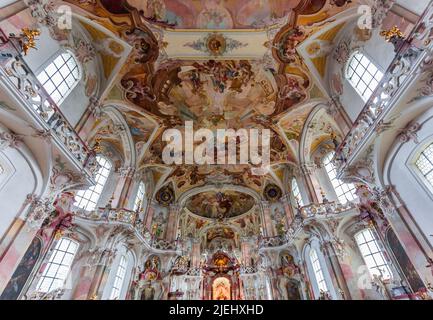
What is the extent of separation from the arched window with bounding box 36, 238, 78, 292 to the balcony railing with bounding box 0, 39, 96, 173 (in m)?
A: 4.74

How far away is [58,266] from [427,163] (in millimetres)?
15503

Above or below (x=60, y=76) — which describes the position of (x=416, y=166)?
below

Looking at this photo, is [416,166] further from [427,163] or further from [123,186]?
[123,186]

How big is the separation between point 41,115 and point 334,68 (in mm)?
13456

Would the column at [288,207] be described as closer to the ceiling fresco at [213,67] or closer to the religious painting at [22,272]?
the ceiling fresco at [213,67]

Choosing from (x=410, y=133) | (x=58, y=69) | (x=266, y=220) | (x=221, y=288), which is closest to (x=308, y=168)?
(x=266, y=220)

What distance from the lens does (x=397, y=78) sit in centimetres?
705

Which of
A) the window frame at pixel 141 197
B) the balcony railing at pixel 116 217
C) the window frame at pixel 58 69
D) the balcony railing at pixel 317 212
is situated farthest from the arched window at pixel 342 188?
the window frame at pixel 58 69

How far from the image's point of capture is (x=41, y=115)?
24.3 ft

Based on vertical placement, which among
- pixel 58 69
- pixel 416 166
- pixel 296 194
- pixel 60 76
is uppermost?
pixel 58 69

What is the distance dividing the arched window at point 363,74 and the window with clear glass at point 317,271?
9097 millimetres

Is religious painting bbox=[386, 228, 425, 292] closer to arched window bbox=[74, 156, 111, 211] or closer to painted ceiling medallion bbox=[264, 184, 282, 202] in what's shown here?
painted ceiling medallion bbox=[264, 184, 282, 202]

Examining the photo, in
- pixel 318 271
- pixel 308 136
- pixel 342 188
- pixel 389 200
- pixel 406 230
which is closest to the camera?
pixel 406 230

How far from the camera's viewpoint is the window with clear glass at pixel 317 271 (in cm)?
1241
